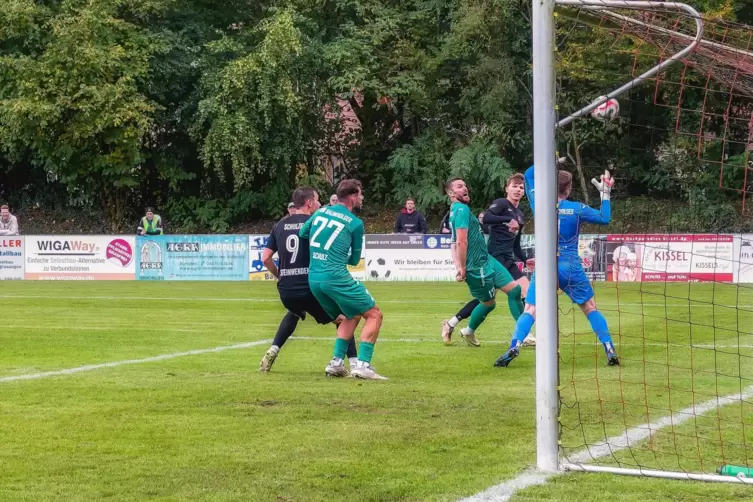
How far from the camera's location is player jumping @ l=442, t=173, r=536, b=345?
12.6 m

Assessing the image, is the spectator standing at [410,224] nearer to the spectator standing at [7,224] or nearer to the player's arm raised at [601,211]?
the spectator standing at [7,224]

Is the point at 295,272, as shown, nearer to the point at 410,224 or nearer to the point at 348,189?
the point at 348,189

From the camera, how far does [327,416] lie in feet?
23.9

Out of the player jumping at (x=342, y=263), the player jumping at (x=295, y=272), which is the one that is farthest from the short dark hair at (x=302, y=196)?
the player jumping at (x=342, y=263)

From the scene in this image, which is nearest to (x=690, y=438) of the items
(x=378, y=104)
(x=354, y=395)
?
(x=354, y=395)

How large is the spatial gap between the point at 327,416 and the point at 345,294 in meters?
2.22

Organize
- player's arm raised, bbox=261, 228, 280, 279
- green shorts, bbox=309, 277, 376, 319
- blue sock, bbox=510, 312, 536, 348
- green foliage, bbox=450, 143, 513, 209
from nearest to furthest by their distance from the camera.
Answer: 1. green shorts, bbox=309, 277, 376, 319
2. player's arm raised, bbox=261, 228, 280, 279
3. blue sock, bbox=510, 312, 536, 348
4. green foliage, bbox=450, 143, 513, 209

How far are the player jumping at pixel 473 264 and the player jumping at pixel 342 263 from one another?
196 centimetres

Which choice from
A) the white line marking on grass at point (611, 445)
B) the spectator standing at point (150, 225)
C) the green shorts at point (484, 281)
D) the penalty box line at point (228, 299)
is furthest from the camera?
the spectator standing at point (150, 225)

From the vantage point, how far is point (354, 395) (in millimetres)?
8328

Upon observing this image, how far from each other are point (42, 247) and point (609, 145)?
644 inches

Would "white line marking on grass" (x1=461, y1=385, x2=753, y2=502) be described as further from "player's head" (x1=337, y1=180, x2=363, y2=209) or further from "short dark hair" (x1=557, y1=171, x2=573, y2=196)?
"player's head" (x1=337, y1=180, x2=363, y2=209)

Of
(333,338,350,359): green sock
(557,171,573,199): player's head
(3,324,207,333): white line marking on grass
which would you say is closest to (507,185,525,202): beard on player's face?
(557,171,573,199): player's head

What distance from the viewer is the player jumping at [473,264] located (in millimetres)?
11328
